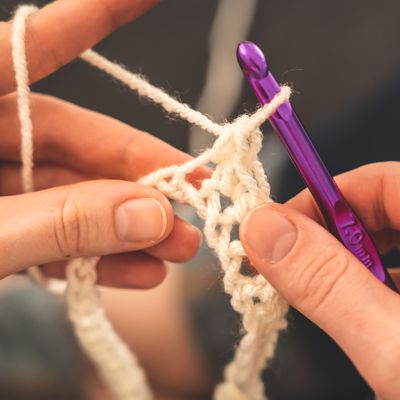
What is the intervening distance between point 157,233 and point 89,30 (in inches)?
11.8

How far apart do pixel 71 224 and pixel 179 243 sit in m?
0.19

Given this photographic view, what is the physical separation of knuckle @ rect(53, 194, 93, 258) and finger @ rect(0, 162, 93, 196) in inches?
10.8

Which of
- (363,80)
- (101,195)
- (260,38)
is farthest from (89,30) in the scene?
(363,80)

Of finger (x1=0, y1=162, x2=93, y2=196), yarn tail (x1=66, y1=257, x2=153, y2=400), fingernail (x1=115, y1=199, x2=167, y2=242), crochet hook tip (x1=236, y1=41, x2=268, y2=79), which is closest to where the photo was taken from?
crochet hook tip (x1=236, y1=41, x2=268, y2=79)

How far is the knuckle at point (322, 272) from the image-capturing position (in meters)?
0.51

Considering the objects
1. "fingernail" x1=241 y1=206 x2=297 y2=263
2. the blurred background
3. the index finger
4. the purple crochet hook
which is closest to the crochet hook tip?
the purple crochet hook

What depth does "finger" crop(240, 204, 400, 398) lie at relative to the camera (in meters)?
0.49

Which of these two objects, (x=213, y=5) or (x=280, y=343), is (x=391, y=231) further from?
(x=213, y=5)

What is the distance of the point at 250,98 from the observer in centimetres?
104

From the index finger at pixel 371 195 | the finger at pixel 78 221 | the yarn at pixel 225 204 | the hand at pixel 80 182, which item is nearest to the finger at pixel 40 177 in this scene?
the hand at pixel 80 182

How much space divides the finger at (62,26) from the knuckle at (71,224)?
224 millimetres

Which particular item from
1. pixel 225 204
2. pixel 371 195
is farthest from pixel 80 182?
pixel 371 195

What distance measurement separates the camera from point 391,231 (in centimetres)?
77

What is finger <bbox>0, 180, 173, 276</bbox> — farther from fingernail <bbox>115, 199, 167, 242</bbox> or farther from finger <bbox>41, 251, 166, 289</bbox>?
finger <bbox>41, 251, 166, 289</bbox>
